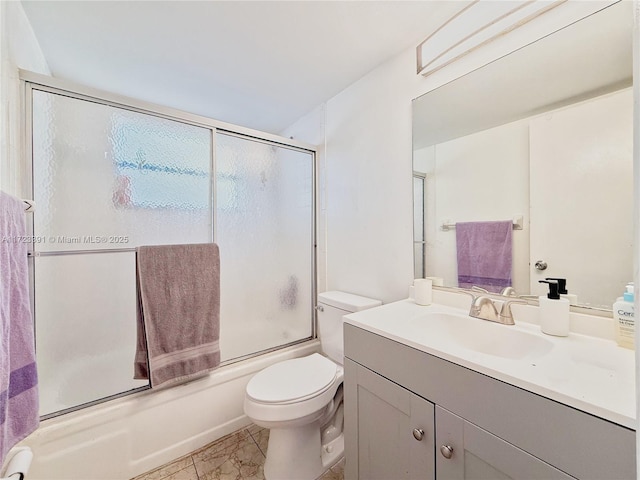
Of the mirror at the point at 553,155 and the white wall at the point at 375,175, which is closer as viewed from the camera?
the mirror at the point at 553,155

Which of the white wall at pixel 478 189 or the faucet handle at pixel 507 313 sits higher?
the white wall at pixel 478 189

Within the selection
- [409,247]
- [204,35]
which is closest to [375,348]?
[409,247]

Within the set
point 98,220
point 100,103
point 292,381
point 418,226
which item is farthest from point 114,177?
point 418,226

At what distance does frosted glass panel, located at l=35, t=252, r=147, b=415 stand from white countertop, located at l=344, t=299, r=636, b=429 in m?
1.34

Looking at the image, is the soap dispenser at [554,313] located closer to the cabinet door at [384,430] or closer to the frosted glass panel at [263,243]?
the cabinet door at [384,430]

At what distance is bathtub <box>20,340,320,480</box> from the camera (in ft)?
3.48

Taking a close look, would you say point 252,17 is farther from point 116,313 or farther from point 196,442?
point 196,442

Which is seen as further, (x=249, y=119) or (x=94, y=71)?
(x=249, y=119)

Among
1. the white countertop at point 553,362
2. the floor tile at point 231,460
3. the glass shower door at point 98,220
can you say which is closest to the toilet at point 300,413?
the floor tile at point 231,460

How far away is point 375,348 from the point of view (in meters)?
0.94

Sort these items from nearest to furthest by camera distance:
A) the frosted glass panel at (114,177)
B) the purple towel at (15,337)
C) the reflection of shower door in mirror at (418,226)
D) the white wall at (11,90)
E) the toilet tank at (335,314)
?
the purple towel at (15,337) → the white wall at (11,90) → the frosted glass panel at (114,177) → the reflection of shower door in mirror at (418,226) → the toilet tank at (335,314)

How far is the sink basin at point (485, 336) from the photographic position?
0.84m

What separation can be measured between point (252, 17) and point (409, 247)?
1.34 metres

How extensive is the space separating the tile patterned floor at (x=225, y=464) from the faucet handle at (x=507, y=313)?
107cm
